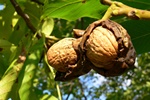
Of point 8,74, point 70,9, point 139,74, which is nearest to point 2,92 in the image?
point 8,74

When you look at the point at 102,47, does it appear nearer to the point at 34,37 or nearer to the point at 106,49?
the point at 106,49

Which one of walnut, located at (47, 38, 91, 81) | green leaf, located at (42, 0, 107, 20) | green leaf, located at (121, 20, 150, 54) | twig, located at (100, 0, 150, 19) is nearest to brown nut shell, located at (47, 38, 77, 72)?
walnut, located at (47, 38, 91, 81)

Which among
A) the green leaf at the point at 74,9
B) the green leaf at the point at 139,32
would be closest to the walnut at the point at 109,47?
the green leaf at the point at 74,9

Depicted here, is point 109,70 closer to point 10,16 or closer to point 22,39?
point 22,39

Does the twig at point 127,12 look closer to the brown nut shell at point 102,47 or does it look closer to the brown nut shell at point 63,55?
the brown nut shell at point 102,47

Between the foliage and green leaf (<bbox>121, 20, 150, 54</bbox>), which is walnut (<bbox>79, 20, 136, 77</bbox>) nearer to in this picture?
the foliage

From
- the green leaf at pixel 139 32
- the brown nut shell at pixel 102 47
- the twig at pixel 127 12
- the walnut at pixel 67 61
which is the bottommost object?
the green leaf at pixel 139 32
